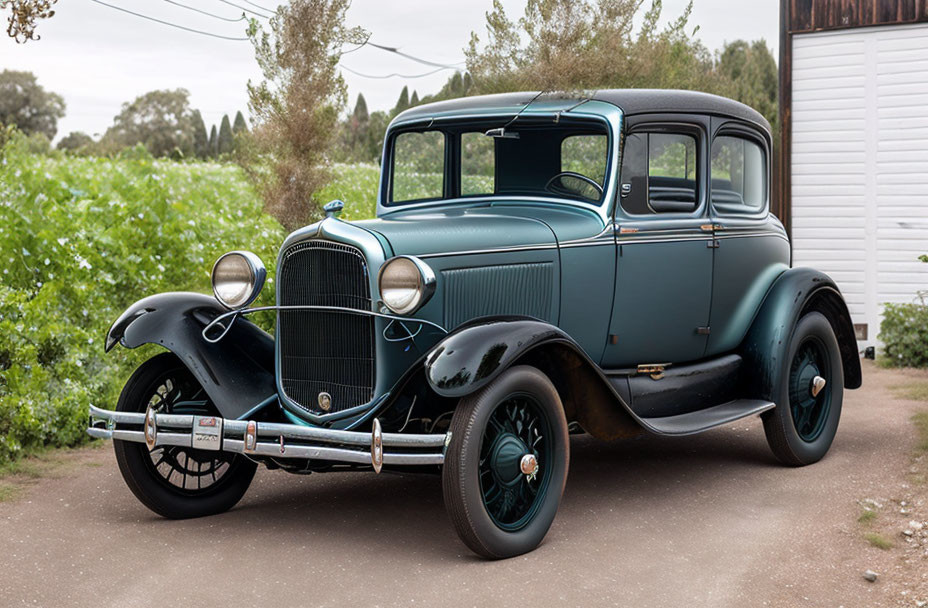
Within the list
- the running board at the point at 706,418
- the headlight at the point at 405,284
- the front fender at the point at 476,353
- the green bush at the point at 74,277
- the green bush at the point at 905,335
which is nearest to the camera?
the front fender at the point at 476,353

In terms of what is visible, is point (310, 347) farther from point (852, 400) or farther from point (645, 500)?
point (852, 400)

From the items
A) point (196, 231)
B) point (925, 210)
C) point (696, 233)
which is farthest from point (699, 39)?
point (696, 233)

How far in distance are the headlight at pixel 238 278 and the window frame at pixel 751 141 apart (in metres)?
2.71

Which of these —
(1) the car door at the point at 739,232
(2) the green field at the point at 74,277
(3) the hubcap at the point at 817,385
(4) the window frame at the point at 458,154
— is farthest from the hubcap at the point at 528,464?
(2) the green field at the point at 74,277

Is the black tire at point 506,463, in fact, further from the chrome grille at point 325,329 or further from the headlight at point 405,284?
the chrome grille at point 325,329

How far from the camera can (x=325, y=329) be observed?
5059 mm

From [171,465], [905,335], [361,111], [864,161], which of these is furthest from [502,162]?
[361,111]

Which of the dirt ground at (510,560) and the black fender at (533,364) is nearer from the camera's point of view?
the dirt ground at (510,560)

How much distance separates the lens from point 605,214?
5.66 meters

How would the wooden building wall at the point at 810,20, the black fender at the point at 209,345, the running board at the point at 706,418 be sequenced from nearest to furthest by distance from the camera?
the black fender at the point at 209,345 < the running board at the point at 706,418 < the wooden building wall at the point at 810,20

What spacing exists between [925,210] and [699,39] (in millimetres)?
16074

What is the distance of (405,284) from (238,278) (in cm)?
115

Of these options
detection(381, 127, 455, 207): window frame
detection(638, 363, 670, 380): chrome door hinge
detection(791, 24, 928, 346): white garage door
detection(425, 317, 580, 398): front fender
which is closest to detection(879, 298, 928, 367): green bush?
detection(791, 24, 928, 346): white garage door

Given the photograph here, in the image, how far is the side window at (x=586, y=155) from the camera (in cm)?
583
